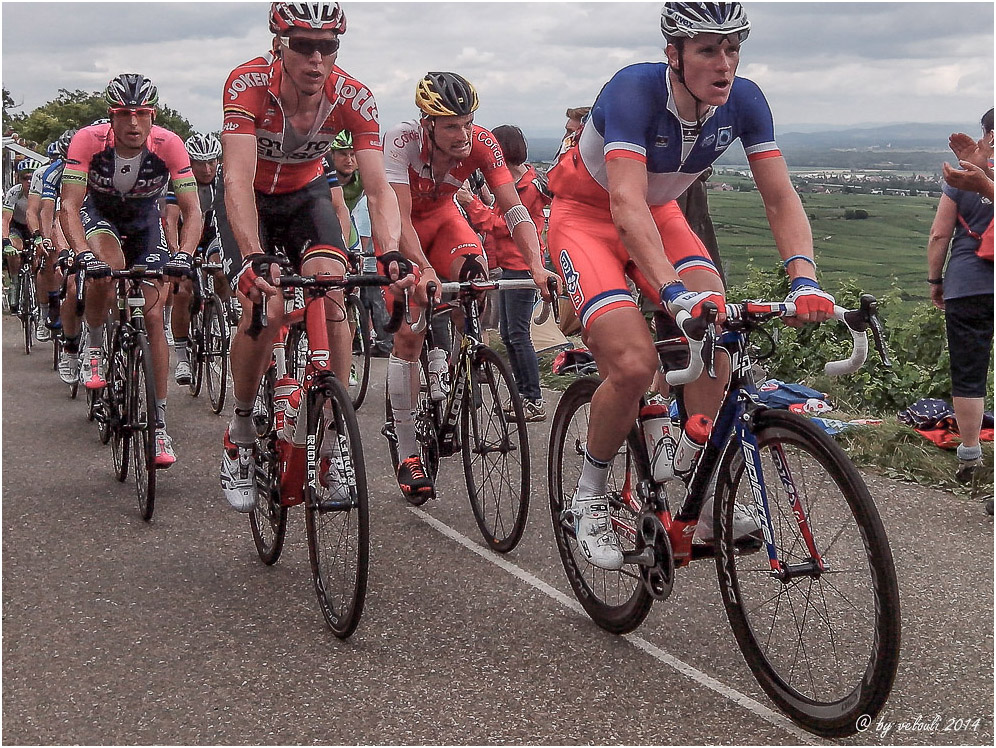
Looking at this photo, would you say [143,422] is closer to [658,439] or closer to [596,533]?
[596,533]

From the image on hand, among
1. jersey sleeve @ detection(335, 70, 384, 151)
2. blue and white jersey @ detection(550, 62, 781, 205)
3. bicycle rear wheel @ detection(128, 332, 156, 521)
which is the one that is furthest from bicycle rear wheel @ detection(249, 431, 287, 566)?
blue and white jersey @ detection(550, 62, 781, 205)

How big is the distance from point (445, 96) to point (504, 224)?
11.8 ft

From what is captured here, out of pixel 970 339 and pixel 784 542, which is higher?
pixel 970 339

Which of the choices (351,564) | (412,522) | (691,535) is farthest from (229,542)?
(691,535)

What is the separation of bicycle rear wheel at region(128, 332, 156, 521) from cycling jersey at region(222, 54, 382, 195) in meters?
1.33

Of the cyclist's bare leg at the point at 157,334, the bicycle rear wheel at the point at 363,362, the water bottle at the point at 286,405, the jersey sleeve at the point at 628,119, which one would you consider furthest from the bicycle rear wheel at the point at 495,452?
the bicycle rear wheel at the point at 363,362

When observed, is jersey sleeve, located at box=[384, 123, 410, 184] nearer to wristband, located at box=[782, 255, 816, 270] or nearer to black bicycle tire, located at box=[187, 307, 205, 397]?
wristband, located at box=[782, 255, 816, 270]

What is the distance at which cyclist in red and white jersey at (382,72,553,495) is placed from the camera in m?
5.67

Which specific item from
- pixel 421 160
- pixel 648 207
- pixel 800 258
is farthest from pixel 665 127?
pixel 421 160

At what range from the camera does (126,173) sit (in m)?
7.62

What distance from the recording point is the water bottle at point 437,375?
595 cm

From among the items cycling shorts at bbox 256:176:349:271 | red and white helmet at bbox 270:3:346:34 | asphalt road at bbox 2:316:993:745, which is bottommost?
asphalt road at bbox 2:316:993:745

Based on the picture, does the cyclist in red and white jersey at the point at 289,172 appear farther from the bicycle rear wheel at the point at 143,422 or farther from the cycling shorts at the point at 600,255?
the bicycle rear wheel at the point at 143,422

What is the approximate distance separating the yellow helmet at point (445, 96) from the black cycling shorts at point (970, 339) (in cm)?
294
